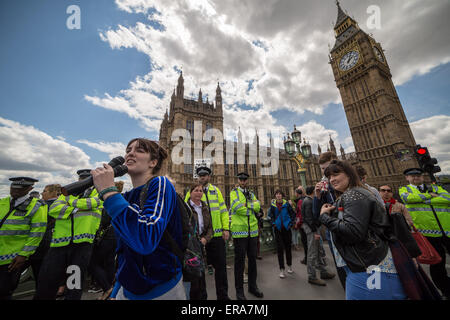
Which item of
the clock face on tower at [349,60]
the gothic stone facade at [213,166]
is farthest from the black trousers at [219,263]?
the clock face on tower at [349,60]

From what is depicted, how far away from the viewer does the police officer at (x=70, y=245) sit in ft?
8.01

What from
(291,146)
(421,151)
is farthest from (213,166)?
(421,151)

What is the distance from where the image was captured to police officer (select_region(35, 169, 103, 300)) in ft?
8.01

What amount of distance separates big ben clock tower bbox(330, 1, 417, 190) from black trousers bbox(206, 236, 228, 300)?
29704 millimetres

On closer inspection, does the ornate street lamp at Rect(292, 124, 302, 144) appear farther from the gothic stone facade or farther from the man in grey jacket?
the gothic stone facade

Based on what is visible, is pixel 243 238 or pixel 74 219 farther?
pixel 243 238

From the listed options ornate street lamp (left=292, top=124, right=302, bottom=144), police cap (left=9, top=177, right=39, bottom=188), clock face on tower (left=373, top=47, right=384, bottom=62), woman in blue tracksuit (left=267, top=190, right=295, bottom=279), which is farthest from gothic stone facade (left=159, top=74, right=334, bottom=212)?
clock face on tower (left=373, top=47, right=384, bottom=62)

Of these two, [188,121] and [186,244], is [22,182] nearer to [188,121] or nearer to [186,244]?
[186,244]

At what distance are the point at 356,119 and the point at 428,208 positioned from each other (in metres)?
31.2

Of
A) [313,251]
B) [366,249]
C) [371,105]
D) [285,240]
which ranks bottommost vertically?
[313,251]

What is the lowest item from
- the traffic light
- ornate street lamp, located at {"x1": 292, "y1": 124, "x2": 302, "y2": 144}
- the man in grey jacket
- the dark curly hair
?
the man in grey jacket

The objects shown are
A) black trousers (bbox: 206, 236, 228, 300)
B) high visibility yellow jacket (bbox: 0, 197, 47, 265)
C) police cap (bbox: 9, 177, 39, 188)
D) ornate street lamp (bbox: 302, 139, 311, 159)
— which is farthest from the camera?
ornate street lamp (bbox: 302, 139, 311, 159)

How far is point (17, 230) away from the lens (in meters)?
2.71
